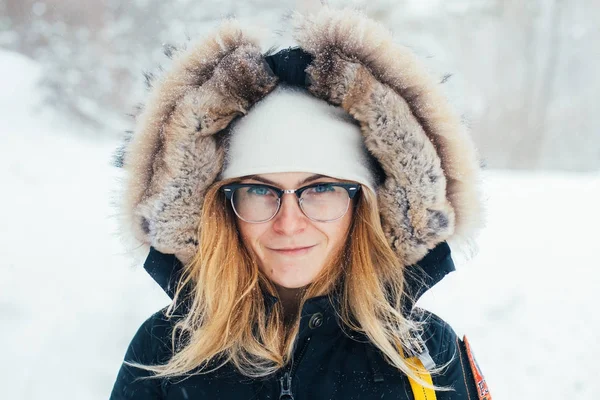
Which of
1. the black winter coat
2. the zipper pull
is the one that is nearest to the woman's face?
the black winter coat

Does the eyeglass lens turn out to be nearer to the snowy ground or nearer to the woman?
the woman

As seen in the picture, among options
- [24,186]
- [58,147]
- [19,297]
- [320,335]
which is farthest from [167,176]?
[58,147]

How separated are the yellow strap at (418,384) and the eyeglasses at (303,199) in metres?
0.51

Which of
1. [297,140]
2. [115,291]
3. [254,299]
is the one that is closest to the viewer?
[297,140]

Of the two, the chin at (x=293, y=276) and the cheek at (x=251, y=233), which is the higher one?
the cheek at (x=251, y=233)

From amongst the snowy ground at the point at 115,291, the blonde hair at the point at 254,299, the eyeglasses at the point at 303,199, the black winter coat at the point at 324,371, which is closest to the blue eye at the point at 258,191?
the eyeglasses at the point at 303,199

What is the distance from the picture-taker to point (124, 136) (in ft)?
5.69

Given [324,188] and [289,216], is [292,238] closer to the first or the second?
[289,216]

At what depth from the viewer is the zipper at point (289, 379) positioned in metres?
1.50

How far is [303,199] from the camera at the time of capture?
151cm

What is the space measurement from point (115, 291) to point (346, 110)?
323 centimetres

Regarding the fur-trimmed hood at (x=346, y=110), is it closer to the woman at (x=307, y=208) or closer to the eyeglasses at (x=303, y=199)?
the woman at (x=307, y=208)

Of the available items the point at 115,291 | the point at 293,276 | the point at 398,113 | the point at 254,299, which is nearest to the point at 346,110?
the point at 398,113

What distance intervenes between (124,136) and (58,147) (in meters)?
5.47
